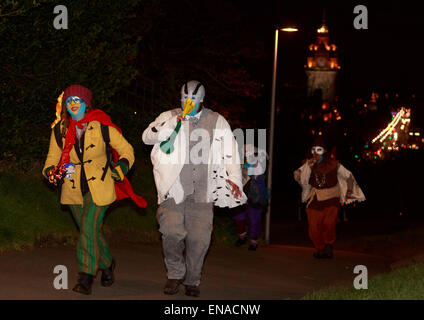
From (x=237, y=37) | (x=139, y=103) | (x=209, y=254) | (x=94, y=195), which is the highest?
(x=237, y=37)

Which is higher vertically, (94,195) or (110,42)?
(110,42)

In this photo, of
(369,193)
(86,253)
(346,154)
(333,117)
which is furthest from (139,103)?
(333,117)

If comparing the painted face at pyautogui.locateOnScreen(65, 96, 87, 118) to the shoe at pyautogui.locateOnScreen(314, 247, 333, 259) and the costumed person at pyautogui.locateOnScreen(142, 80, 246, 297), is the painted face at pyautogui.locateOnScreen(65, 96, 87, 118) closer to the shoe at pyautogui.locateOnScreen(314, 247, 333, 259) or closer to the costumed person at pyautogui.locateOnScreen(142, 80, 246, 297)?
the costumed person at pyautogui.locateOnScreen(142, 80, 246, 297)

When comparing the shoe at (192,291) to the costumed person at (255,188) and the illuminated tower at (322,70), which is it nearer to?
the costumed person at (255,188)

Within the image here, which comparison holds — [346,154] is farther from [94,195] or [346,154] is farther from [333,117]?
[94,195]

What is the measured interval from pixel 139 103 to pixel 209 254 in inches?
227

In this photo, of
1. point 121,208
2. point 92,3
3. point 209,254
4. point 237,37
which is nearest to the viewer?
point 92,3

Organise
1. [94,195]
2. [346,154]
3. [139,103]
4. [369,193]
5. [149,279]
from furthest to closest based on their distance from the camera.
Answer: [346,154] → [369,193] → [139,103] → [149,279] → [94,195]

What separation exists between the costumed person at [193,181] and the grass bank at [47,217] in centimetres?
212

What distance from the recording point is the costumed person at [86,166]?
8109 mm

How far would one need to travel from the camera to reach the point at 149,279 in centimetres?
945

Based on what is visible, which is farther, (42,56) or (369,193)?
(369,193)

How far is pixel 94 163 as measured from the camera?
26.8ft

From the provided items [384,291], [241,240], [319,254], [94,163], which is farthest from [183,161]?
[241,240]
